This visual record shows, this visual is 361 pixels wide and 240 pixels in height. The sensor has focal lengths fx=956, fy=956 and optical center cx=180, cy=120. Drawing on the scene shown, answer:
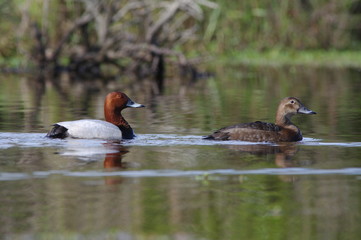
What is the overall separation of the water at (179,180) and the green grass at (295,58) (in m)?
16.1

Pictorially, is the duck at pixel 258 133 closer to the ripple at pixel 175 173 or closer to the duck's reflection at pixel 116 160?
the duck's reflection at pixel 116 160

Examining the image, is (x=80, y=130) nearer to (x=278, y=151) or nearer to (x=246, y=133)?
(x=246, y=133)

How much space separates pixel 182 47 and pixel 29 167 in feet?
83.7

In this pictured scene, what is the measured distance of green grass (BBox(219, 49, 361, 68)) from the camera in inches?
1286

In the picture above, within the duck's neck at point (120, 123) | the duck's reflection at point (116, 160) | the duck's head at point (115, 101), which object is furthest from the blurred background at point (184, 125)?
the duck's head at point (115, 101)

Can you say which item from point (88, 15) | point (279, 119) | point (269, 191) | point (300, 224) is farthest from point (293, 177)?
point (88, 15)

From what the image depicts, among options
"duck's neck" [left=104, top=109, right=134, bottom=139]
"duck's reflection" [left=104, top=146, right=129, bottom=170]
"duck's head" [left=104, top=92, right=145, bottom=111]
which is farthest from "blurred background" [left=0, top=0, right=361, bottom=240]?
"duck's head" [left=104, top=92, right=145, bottom=111]

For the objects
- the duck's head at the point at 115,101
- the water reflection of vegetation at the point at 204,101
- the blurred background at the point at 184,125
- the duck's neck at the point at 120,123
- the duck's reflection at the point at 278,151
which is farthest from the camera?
the water reflection of vegetation at the point at 204,101

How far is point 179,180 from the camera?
8766mm

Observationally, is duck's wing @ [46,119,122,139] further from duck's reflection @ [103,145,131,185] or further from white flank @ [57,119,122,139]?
duck's reflection @ [103,145,131,185]

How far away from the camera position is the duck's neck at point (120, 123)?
12484mm

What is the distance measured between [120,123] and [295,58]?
70.8 ft

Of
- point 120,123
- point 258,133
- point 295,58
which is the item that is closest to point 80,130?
point 120,123

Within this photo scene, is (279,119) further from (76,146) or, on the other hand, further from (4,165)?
(4,165)
